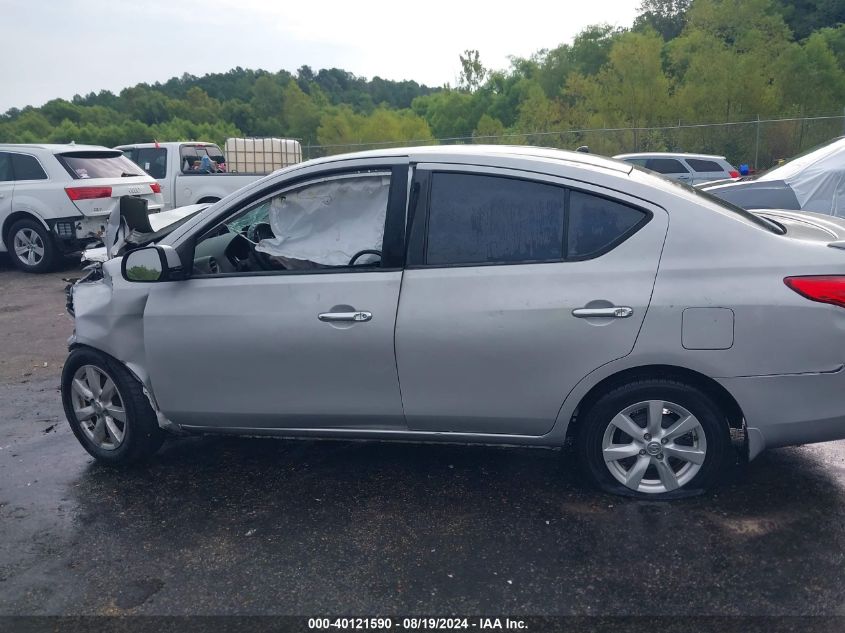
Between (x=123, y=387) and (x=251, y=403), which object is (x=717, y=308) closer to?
(x=251, y=403)

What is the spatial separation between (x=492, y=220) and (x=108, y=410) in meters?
2.44

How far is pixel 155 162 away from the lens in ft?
48.0

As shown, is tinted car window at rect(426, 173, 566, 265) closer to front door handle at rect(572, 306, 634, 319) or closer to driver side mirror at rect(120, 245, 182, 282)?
front door handle at rect(572, 306, 634, 319)

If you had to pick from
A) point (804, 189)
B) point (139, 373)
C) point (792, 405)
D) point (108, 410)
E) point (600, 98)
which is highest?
point (600, 98)

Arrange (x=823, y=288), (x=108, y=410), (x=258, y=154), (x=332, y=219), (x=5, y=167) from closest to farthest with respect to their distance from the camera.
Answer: (x=823, y=288) < (x=332, y=219) < (x=108, y=410) < (x=5, y=167) < (x=258, y=154)

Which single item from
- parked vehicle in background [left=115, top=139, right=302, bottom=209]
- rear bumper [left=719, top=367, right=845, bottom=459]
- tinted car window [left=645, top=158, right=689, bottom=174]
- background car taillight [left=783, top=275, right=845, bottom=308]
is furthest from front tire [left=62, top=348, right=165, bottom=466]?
tinted car window [left=645, top=158, right=689, bottom=174]

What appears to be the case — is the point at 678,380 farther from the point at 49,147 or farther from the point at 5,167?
the point at 5,167

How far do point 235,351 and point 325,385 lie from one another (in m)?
0.51

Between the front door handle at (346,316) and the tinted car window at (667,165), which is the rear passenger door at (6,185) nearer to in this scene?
the front door handle at (346,316)

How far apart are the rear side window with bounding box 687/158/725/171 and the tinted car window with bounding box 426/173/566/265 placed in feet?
49.0

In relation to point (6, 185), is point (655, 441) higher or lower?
lower

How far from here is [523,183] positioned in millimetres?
3809

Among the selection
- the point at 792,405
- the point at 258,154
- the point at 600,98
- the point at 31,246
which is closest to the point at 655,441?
the point at 792,405

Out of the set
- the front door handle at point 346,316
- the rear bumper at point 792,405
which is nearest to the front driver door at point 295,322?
the front door handle at point 346,316
